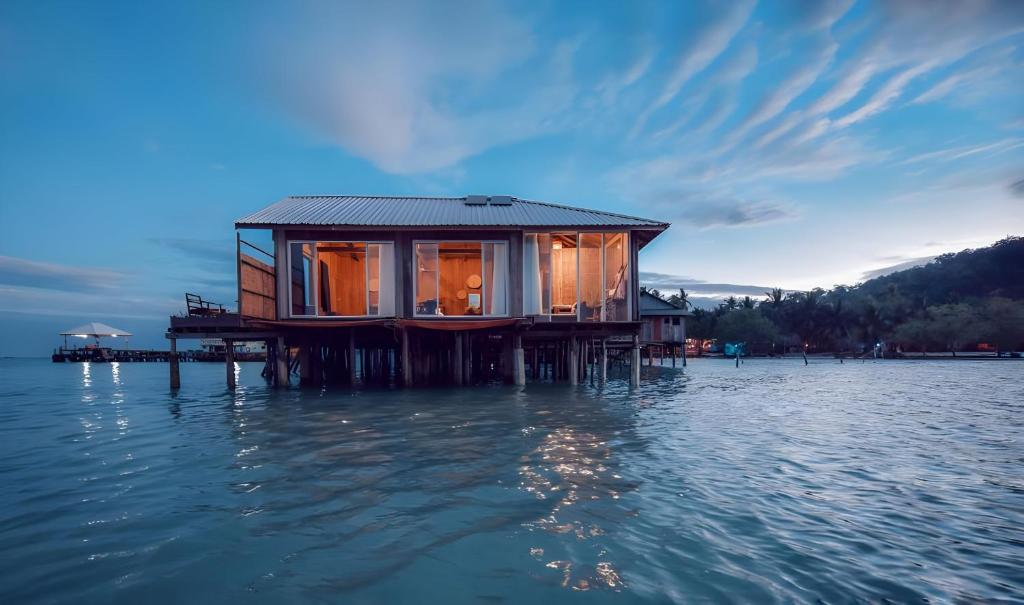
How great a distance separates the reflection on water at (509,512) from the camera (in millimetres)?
3375

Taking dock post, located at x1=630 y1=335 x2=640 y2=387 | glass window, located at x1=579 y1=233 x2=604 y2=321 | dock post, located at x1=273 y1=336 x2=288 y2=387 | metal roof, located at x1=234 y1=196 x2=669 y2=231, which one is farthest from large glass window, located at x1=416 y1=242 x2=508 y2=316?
dock post, located at x1=273 y1=336 x2=288 y2=387

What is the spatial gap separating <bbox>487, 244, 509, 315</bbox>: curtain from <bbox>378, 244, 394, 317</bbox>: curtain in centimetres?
321

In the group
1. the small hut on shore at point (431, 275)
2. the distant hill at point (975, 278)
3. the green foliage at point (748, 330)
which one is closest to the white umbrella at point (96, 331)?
the small hut on shore at point (431, 275)

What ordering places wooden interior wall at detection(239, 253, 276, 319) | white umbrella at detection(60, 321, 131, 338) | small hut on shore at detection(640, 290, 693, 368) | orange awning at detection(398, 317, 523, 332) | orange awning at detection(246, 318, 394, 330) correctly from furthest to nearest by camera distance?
white umbrella at detection(60, 321, 131, 338)
small hut on shore at detection(640, 290, 693, 368)
orange awning at detection(398, 317, 523, 332)
orange awning at detection(246, 318, 394, 330)
wooden interior wall at detection(239, 253, 276, 319)

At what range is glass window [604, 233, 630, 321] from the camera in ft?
52.2

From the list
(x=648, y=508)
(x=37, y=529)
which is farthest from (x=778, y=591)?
(x=37, y=529)

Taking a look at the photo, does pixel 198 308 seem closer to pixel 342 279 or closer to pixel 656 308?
pixel 342 279

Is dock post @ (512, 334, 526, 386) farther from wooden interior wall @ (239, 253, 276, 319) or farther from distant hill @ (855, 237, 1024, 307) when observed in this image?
distant hill @ (855, 237, 1024, 307)

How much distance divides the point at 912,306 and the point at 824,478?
8319 cm

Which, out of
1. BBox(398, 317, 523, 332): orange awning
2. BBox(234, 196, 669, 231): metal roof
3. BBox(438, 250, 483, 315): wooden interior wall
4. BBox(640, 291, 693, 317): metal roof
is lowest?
BBox(398, 317, 523, 332): orange awning

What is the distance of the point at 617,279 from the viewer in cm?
1636

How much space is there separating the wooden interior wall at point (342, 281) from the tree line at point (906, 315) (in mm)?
43326

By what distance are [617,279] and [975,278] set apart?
10121cm

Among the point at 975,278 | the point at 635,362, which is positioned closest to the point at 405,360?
the point at 635,362
